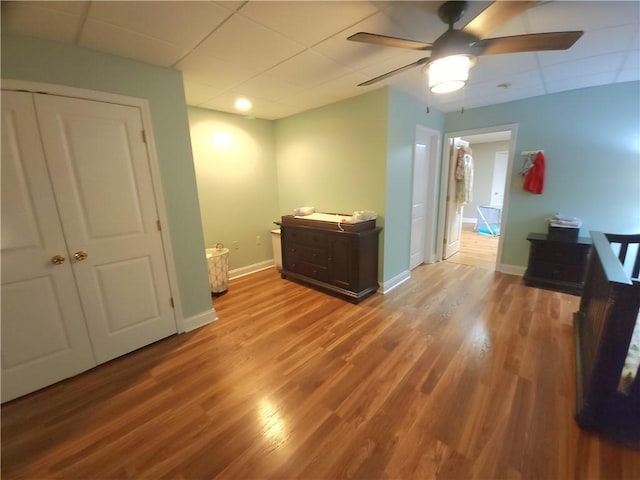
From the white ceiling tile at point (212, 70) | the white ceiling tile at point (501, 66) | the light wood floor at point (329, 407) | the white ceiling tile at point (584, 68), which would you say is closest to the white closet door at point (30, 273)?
the light wood floor at point (329, 407)

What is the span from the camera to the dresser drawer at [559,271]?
3082mm

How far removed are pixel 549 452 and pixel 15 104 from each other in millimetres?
3675

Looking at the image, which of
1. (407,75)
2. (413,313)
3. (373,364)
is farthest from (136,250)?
(407,75)

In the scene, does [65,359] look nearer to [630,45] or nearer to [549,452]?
[549,452]

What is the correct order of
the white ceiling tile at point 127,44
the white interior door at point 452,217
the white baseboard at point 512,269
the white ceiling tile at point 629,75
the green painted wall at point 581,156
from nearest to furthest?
the white ceiling tile at point 127,44 < the white ceiling tile at point 629,75 < the green painted wall at point 581,156 < the white baseboard at point 512,269 < the white interior door at point 452,217

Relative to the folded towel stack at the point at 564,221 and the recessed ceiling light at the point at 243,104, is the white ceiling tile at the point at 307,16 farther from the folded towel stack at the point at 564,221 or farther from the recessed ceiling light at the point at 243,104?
the folded towel stack at the point at 564,221

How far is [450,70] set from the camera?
155 cm

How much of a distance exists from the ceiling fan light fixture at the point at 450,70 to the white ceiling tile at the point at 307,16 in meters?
0.49

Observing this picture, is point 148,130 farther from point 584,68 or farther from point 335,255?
point 584,68

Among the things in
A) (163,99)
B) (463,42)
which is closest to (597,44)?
(463,42)

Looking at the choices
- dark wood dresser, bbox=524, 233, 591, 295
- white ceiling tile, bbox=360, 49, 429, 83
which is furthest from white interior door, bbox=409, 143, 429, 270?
dark wood dresser, bbox=524, 233, 591, 295

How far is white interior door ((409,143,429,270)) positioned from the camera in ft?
12.3

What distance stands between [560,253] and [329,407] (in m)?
3.33

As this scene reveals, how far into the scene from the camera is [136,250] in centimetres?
218
